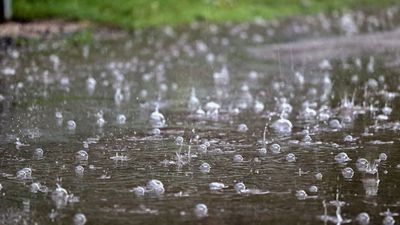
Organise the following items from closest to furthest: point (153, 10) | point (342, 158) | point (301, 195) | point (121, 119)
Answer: point (301, 195), point (342, 158), point (121, 119), point (153, 10)

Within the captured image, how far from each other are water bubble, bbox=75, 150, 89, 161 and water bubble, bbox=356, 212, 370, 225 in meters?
2.09

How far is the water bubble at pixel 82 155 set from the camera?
19.2 feet

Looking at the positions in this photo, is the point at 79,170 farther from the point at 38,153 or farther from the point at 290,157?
the point at 290,157

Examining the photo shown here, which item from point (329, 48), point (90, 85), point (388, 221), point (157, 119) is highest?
point (329, 48)

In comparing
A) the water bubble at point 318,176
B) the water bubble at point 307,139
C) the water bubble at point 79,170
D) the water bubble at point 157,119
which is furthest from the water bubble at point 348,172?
the water bubble at point 157,119

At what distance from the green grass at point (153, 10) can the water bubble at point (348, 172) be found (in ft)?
31.0

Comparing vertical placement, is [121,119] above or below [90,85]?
below

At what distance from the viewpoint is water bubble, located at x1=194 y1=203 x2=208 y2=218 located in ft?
14.7

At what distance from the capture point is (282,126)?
7102mm

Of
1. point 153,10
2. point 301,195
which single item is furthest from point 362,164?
point 153,10

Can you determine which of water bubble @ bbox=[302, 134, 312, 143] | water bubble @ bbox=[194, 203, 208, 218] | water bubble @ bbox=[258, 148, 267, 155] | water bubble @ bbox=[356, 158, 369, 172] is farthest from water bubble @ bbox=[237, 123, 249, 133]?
water bubble @ bbox=[194, 203, 208, 218]

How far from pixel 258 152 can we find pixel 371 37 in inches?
317

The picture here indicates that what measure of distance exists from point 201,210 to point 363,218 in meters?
0.80

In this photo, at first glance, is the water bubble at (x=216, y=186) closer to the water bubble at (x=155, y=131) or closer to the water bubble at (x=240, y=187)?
the water bubble at (x=240, y=187)
